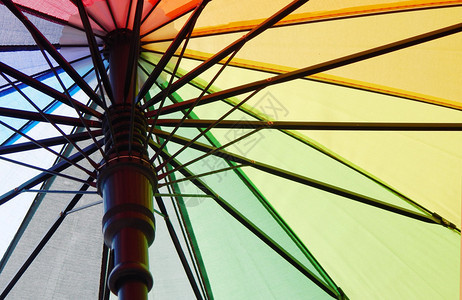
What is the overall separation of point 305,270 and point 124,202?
1.62 meters

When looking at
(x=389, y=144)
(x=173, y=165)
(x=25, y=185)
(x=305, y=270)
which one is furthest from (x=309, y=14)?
(x=25, y=185)

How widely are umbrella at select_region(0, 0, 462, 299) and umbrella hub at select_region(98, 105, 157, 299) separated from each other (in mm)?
28

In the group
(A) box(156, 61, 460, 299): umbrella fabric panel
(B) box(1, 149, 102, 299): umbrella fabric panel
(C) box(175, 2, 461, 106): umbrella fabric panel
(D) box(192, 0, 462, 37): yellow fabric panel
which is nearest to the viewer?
(D) box(192, 0, 462, 37): yellow fabric panel

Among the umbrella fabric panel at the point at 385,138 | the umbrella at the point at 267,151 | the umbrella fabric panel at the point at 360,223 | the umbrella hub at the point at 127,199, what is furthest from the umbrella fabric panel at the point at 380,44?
the umbrella hub at the point at 127,199

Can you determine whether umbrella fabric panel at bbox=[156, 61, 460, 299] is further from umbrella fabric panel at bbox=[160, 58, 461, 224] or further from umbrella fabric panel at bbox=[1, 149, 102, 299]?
umbrella fabric panel at bbox=[1, 149, 102, 299]

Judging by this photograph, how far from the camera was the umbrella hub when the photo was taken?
9.55 ft

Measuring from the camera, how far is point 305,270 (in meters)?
4.36

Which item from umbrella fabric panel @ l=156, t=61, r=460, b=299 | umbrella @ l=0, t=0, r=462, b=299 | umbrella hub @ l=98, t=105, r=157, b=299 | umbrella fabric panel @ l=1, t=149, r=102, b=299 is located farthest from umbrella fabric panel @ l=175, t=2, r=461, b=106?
umbrella fabric panel @ l=1, t=149, r=102, b=299

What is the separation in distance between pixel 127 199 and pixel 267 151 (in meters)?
1.64

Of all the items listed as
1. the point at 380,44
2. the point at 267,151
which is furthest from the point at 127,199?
the point at 380,44

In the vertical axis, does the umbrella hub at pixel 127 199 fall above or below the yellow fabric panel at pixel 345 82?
below

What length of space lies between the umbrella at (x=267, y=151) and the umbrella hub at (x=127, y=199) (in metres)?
0.03

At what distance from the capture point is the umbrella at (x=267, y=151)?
3.87 meters

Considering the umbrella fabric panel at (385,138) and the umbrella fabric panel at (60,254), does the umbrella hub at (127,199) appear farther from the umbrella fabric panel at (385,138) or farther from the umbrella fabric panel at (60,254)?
the umbrella fabric panel at (60,254)
